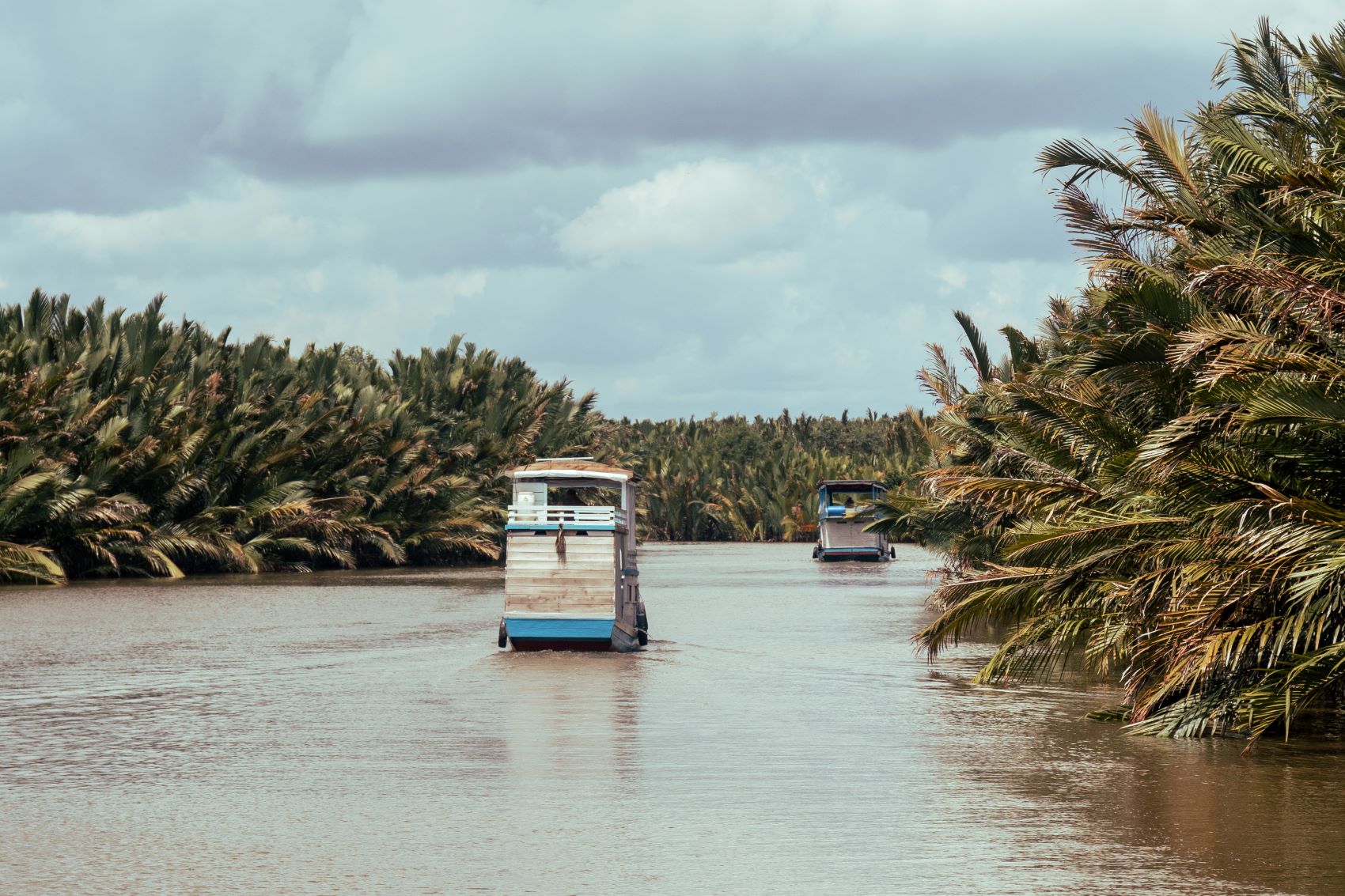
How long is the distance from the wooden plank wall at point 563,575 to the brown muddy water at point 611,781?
71 cm

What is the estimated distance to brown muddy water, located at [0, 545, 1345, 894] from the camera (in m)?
8.12

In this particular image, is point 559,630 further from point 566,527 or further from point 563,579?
point 566,527

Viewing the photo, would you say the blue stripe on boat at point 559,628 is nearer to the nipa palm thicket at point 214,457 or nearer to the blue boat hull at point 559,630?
the blue boat hull at point 559,630

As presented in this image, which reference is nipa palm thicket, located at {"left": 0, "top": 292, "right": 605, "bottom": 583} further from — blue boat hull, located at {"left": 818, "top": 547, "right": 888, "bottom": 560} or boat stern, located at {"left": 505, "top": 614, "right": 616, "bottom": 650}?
boat stern, located at {"left": 505, "top": 614, "right": 616, "bottom": 650}

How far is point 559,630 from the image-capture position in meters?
21.0

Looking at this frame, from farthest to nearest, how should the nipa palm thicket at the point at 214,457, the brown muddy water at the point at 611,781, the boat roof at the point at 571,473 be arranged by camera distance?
the nipa palm thicket at the point at 214,457, the boat roof at the point at 571,473, the brown muddy water at the point at 611,781

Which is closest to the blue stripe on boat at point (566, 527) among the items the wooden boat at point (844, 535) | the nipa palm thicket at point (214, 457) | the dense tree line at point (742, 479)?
the nipa palm thicket at point (214, 457)

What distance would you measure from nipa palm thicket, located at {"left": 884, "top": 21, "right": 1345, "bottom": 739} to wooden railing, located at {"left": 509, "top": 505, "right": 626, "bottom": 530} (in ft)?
18.4

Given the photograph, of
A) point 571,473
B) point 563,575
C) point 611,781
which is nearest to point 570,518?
point 563,575

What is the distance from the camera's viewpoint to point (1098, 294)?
60.6ft

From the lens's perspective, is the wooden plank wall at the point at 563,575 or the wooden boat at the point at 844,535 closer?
the wooden plank wall at the point at 563,575

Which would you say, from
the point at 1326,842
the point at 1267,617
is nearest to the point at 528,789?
the point at 1326,842

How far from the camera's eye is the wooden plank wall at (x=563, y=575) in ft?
68.3

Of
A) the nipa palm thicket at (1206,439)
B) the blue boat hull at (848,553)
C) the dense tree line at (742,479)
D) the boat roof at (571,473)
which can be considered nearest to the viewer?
the nipa palm thicket at (1206,439)
